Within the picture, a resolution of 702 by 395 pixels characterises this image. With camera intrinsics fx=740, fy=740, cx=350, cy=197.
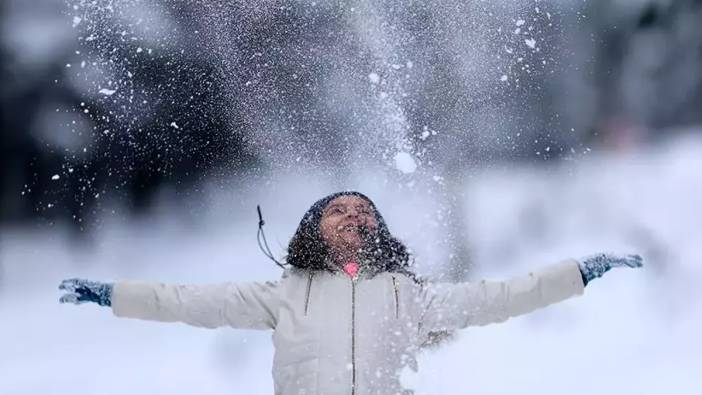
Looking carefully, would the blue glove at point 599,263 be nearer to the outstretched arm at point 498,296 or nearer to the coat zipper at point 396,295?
the outstretched arm at point 498,296

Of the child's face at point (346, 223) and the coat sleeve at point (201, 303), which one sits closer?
the coat sleeve at point (201, 303)

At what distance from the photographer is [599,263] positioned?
3.22 meters

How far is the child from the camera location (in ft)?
9.68

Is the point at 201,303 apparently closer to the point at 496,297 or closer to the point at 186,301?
the point at 186,301

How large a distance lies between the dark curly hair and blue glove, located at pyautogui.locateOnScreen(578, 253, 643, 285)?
0.75 metres

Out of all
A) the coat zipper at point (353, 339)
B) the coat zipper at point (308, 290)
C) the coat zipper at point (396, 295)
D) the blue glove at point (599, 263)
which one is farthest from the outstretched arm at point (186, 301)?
the blue glove at point (599, 263)

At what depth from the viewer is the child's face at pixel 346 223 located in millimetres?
3328

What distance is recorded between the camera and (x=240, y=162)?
5.58 m

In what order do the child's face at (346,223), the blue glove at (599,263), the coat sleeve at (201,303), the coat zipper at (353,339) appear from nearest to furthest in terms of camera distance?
1. the coat zipper at (353,339)
2. the coat sleeve at (201,303)
3. the blue glove at (599,263)
4. the child's face at (346,223)

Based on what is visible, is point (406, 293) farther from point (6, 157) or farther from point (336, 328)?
point (6, 157)

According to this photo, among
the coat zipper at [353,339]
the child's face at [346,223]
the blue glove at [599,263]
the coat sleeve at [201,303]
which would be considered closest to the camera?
the coat zipper at [353,339]

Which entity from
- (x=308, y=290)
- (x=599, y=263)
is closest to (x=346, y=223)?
(x=308, y=290)

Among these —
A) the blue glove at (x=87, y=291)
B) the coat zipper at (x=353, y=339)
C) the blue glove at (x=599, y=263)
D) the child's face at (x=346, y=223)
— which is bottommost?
the coat zipper at (x=353, y=339)

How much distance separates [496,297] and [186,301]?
130 centimetres
